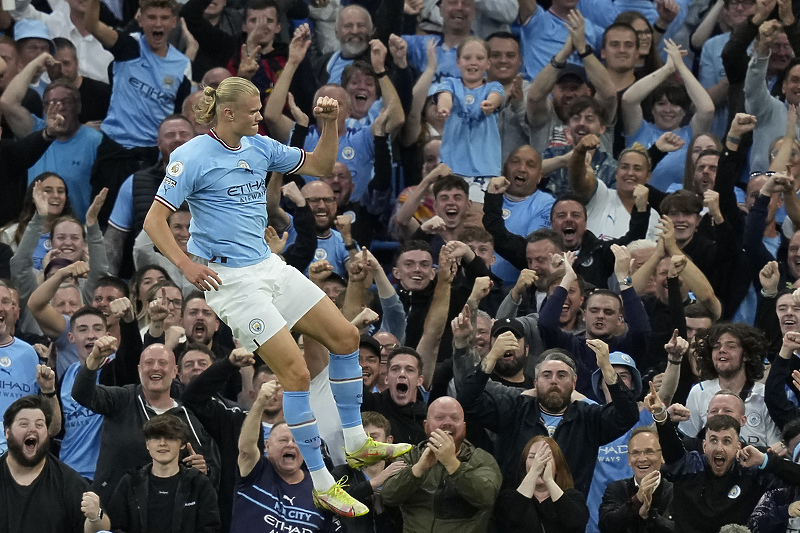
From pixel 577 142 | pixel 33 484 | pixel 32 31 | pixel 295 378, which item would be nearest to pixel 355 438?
pixel 295 378

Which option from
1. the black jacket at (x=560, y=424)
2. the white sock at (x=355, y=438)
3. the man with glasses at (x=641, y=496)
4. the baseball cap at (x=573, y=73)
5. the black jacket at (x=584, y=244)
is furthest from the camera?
the baseball cap at (x=573, y=73)

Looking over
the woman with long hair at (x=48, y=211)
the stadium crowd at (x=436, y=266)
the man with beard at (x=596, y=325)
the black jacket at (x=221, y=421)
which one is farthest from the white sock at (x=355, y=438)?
the woman with long hair at (x=48, y=211)

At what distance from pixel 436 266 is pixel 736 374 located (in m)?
3.15

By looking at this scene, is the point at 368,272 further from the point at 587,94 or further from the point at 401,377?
the point at 587,94

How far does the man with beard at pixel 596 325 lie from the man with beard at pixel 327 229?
7.37 feet

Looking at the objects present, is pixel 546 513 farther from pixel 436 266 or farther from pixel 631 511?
pixel 436 266

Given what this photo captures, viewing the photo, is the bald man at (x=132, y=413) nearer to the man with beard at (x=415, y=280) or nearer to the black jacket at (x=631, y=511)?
the man with beard at (x=415, y=280)

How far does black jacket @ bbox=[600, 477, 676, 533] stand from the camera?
11.1 meters

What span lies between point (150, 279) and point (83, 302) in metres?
1.00

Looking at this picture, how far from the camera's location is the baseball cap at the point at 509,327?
12273mm

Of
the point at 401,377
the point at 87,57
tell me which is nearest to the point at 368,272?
the point at 401,377

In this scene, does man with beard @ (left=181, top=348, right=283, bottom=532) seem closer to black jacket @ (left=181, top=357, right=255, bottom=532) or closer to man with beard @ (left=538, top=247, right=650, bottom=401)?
black jacket @ (left=181, top=357, right=255, bottom=532)

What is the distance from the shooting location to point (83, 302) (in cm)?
1400

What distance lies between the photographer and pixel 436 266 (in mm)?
14102
